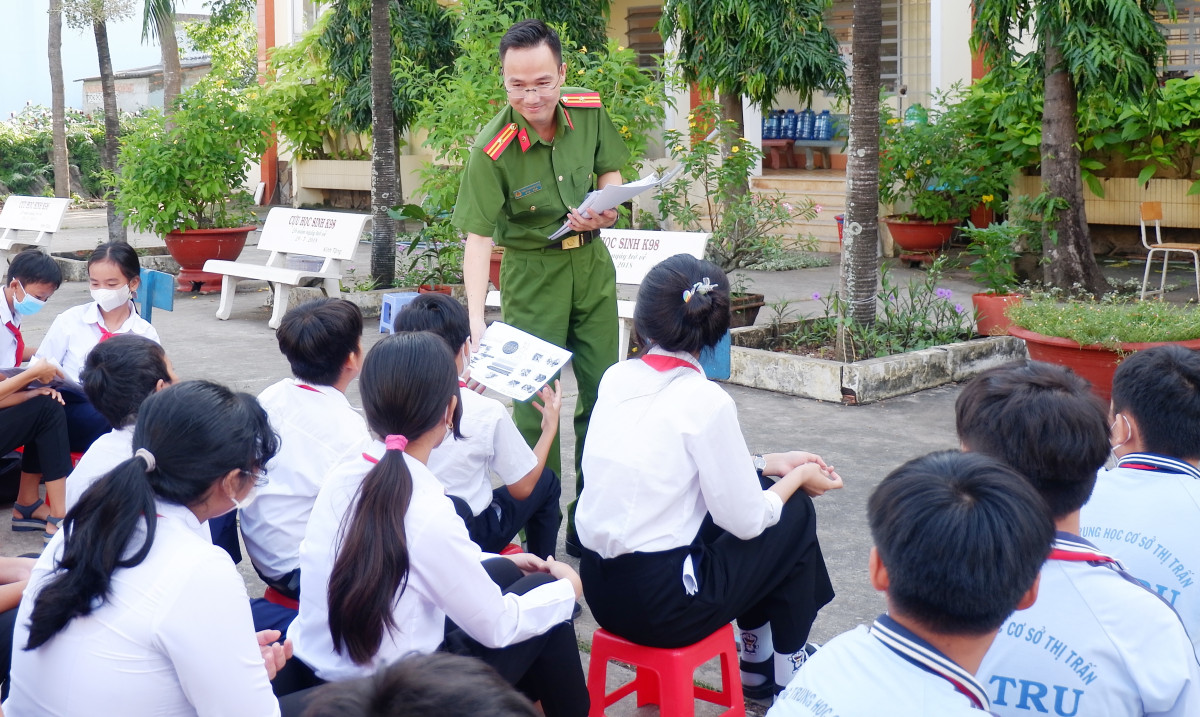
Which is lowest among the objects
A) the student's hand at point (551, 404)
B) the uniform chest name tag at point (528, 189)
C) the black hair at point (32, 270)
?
the student's hand at point (551, 404)

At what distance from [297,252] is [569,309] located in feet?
17.9

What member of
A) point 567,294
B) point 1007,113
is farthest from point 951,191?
point 567,294

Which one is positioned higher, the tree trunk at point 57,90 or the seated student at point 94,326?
the tree trunk at point 57,90

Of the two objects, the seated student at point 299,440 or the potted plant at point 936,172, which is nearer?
the seated student at point 299,440

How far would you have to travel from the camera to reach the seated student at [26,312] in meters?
4.29

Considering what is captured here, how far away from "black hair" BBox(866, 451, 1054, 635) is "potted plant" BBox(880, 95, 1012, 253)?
29.9ft

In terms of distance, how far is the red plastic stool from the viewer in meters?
2.59

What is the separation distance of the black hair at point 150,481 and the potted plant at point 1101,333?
399cm

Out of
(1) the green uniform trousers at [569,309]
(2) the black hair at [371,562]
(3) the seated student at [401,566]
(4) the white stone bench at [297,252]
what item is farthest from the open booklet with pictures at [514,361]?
(4) the white stone bench at [297,252]

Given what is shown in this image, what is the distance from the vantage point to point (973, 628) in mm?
1521

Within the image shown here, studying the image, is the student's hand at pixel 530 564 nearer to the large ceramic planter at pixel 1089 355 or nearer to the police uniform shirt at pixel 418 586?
the police uniform shirt at pixel 418 586

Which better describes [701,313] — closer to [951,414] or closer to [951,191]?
[951,414]

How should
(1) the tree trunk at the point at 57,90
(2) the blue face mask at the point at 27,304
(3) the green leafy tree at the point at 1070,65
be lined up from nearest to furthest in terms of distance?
(2) the blue face mask at the point at 27,304
(3) the green leafy tree at the point at 1070,65
(1) the tree trunk at the point at 57,90

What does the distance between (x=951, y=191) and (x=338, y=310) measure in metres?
8.44
